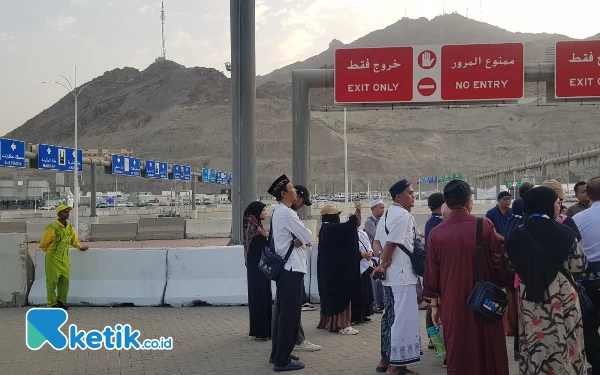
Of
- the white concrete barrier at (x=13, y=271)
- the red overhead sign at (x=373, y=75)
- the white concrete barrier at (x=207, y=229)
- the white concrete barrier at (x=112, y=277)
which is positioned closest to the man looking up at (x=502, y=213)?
the white concrete barrier at (x=112, y=277)

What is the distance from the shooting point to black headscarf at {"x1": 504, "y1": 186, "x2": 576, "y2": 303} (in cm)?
434

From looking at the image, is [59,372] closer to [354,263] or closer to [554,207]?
[354,263]

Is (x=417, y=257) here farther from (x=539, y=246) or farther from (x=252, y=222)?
(x=252, y=222)

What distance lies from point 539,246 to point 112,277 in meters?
7.48

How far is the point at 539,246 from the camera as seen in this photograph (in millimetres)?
A: 4367

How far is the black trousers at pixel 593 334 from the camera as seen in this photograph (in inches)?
200

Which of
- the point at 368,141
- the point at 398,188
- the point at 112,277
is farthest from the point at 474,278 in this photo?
the point at 368,141

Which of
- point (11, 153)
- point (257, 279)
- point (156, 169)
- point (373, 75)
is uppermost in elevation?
point (373, 75)

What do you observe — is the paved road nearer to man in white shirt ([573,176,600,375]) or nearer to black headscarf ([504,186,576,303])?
man in white shirt ([573,176,600,375])

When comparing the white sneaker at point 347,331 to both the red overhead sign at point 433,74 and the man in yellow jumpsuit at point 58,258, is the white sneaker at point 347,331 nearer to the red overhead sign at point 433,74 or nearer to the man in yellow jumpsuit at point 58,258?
the man in yellow jumpsuit at point 58,258

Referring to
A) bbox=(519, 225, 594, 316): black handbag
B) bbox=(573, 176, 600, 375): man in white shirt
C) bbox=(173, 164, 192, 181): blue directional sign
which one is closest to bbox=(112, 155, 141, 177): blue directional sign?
bbox=(173, 164, 192, 181): blue directional sign

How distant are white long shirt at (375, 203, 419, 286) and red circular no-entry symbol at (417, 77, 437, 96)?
11.5 metres

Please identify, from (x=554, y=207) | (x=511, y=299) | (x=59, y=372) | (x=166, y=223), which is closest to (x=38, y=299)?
(x=59, y=372)

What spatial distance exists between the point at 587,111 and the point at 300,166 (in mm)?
160853
